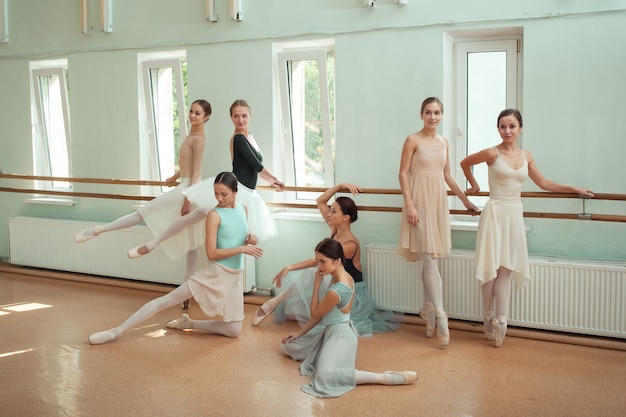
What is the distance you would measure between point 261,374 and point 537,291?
6.08ft

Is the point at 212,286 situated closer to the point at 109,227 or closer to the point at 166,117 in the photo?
the point at 109,227

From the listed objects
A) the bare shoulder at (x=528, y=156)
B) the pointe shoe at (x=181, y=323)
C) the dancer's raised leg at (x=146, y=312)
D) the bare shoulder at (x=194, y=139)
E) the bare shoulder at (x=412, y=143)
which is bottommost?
the pointe shoe at (x=181, y=323)

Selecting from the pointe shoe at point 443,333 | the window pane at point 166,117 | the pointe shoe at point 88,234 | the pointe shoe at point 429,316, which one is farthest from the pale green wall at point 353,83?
the pointe shoe at point 88,234

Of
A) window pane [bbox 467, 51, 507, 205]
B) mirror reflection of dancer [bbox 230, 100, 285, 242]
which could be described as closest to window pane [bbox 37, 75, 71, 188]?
mirror reflection of dancer [bbox 230, 100, 285, 242]

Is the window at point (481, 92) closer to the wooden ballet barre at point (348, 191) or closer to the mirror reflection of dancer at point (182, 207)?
the wooden ballet barre at point (348, 191)

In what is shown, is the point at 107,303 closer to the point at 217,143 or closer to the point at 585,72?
the point at 217,143

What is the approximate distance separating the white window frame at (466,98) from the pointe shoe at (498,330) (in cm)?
101

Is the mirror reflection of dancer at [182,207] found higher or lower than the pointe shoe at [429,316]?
higher

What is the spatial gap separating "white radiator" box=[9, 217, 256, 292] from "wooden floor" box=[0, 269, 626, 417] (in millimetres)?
980

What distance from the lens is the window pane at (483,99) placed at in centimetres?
509

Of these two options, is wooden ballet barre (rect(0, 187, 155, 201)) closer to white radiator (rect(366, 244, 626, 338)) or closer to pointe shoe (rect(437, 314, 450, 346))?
white radiator (rect(366, 244, 626, 338))

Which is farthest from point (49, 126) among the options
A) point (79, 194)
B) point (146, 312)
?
point (146, 312)

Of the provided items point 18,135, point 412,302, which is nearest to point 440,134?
point 412,302

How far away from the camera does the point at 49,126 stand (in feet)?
24.1
